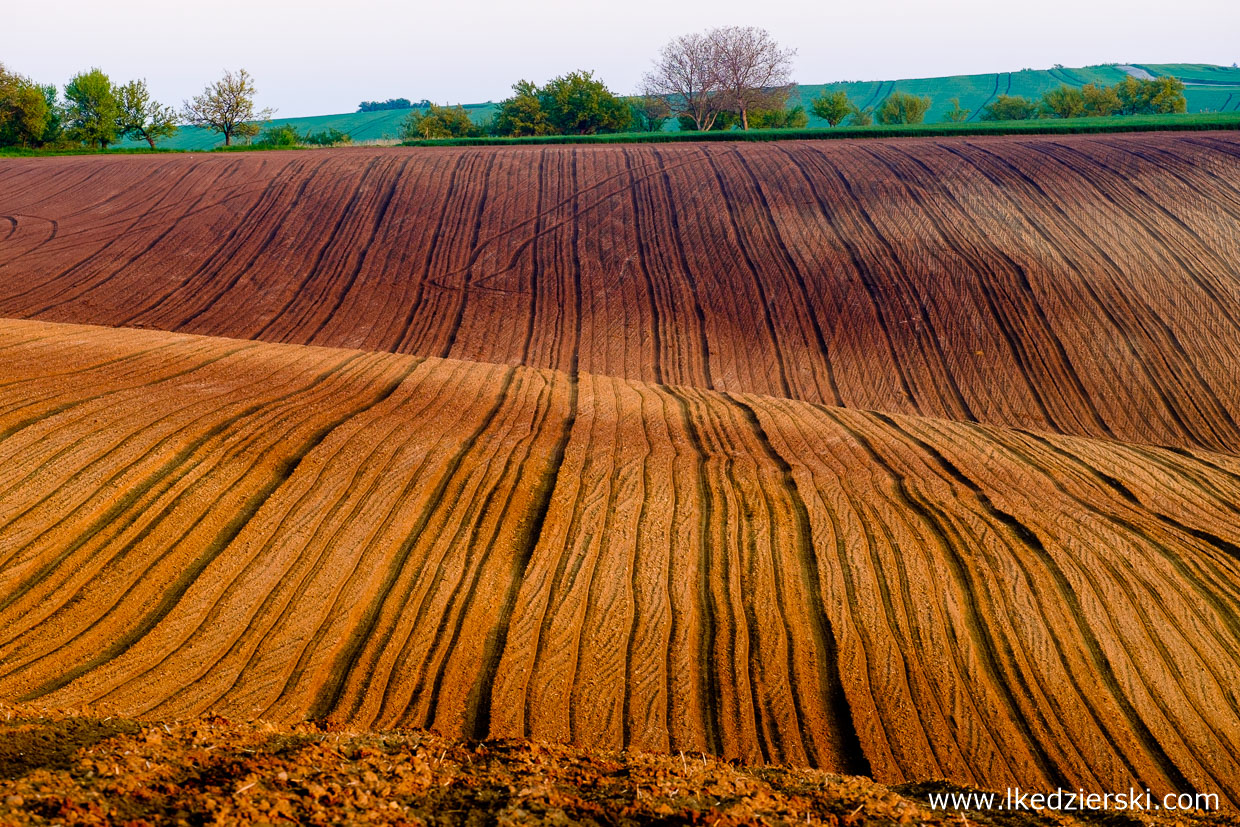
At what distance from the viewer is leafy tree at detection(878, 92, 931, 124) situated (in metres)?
59.8

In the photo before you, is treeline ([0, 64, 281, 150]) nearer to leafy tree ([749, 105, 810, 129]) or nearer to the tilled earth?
leafy tree ([749, 105, 810, 129])

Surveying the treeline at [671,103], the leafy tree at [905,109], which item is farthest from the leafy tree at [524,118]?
the leafy tree at [905,109]

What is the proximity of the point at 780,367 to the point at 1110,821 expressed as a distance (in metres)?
13.5

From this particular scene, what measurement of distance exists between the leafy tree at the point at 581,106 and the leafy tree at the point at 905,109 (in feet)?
69.6

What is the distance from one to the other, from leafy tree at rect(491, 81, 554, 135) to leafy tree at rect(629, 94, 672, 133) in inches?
343

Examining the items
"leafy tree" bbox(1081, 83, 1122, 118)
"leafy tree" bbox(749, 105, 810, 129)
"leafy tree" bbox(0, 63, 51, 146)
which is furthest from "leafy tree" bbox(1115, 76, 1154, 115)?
"leafy tree" bbox(0, 63, 51, 146)

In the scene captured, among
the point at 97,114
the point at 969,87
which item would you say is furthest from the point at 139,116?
the point at 969,87

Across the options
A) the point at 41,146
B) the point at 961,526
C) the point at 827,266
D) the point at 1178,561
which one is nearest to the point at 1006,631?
the point at 961,526

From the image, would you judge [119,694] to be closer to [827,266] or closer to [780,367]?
[780,367]

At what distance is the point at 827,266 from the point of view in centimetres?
2056

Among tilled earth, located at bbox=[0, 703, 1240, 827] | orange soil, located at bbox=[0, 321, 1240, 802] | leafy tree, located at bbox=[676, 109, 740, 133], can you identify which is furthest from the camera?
leafy tree, located at bbox=[676, 109, 740, 133]

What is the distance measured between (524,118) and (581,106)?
366cm

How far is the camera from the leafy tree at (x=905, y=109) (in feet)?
196

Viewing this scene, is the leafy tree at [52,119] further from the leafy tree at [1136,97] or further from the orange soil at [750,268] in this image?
the leafy tree at [1136,97]
